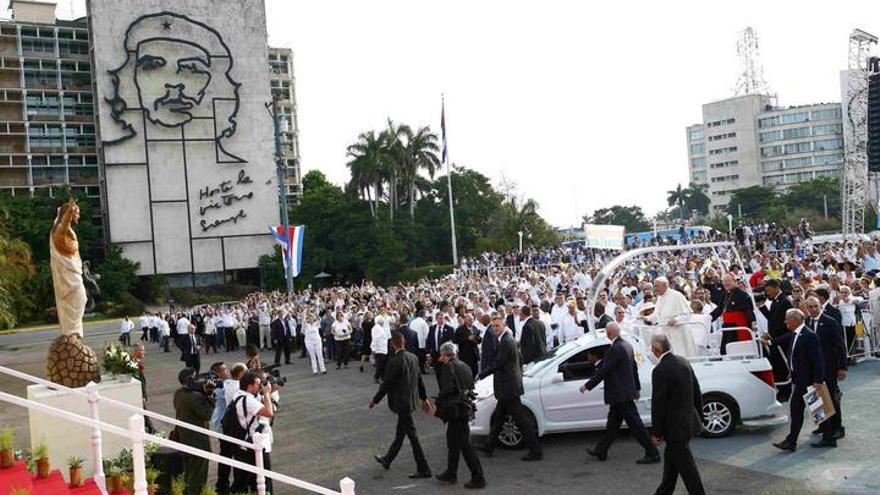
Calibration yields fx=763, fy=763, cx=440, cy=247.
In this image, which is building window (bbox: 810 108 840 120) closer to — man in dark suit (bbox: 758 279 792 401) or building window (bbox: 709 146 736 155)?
building window (bbox: 709 146 736 155)

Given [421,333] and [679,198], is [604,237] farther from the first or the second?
[679,198]

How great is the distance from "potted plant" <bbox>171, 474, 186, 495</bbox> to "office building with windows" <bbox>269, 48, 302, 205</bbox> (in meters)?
80.8

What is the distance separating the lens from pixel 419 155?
65.0m

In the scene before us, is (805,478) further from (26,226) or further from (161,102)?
(161,102)

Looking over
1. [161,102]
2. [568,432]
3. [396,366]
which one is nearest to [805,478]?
[568,432]

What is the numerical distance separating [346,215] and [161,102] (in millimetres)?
20034

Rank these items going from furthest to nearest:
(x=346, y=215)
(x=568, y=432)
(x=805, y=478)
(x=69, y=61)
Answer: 1. (x=69, y=61)
2. (x=346, y=215)
3. (x=568, y=432)
4. (x=805, y=478)

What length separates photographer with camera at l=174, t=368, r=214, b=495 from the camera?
8.47 m

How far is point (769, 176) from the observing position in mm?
133625

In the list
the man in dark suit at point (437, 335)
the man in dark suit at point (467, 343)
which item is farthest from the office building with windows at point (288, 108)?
the man in dark suit at point (467, 343)

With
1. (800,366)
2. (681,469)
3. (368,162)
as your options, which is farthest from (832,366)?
(368,162)

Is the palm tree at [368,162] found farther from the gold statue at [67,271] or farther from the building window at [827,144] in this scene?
the building window at [827,144]

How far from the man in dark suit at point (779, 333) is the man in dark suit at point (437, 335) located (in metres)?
6.96

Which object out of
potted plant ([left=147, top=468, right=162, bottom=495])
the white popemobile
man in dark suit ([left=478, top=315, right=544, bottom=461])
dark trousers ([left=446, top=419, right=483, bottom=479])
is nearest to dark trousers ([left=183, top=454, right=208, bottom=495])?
potted plant ([left=147, top=468, right=162, bottom=495])
